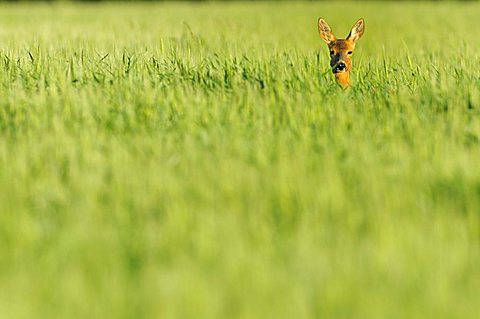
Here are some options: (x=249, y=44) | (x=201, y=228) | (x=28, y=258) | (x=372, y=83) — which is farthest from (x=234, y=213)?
(x=249, y=44)

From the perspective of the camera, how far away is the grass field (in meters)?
2.43

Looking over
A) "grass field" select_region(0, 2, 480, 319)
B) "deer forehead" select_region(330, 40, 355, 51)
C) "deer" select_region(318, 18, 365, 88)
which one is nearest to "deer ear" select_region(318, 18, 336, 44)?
"deer" select_region(318, 18, 365, 88)

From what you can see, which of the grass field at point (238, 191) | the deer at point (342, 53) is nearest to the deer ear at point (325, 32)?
the deer at point (342, 53)

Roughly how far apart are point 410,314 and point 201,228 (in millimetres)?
880

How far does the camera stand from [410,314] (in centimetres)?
232

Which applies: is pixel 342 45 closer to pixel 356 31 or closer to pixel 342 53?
pixel 342 53

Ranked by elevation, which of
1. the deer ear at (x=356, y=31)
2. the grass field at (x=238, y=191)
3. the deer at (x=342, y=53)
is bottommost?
the grass field at (x=238, y=191)

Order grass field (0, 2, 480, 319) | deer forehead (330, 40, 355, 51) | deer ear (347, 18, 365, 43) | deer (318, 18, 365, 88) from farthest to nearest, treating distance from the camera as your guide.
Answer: deer ear (347, 18, 365, 43), deer forehead (330, 40, 355, 51), deer (318, 18, 365, 88), grass field (0, 2, 480, 319)

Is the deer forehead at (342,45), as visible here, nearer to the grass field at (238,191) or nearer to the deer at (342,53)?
the deer at (342,53)

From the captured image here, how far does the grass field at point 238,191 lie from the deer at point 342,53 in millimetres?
90

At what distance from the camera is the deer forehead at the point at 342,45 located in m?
5.59

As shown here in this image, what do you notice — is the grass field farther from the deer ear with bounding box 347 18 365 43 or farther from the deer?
the deer ear with bounding box 347 18 365 43

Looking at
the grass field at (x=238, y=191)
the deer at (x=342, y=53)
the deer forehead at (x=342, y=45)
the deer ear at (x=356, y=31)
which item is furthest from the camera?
the deer ear at (x=356, y=31)

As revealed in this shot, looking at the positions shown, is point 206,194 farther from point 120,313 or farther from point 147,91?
point 147,91
